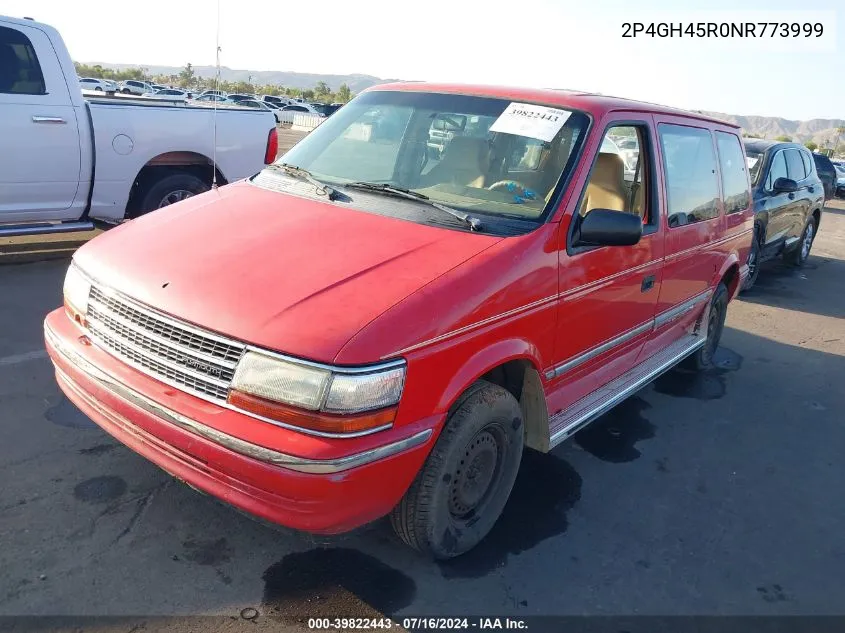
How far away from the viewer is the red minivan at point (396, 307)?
95.5 inches

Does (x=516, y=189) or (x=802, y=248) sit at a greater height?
(x=516, y=189)

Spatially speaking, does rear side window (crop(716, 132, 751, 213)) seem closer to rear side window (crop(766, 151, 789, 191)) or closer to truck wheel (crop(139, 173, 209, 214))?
rear side window (crop(766, 151, 789, 191))

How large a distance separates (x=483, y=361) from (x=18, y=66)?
5.64 meters

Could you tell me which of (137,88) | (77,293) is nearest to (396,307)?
(77,293)

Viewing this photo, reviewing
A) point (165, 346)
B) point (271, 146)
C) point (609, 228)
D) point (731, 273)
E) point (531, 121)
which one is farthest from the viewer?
point (271, 146)

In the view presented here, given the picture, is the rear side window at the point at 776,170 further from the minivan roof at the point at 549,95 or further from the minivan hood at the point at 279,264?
the minivan hood at the point at 279,264

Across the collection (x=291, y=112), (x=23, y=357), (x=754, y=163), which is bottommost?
(x=23, y=357)

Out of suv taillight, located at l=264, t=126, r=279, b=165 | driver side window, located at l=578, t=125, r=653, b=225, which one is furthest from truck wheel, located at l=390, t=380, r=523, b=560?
suv taillight, located at l=264, t=126, r=279, b=165

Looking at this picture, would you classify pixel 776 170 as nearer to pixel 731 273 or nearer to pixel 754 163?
pixel 754 163

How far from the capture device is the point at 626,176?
159 inches

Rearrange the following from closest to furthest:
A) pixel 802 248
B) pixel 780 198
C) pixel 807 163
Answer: pixel 780 198
pixel 807 163
pixel 802 248

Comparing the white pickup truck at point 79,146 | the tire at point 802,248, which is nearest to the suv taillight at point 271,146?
the white pickup truck at point 79,146

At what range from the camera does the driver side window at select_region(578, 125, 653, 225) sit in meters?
3.89

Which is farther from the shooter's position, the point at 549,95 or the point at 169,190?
the point at 169,190
